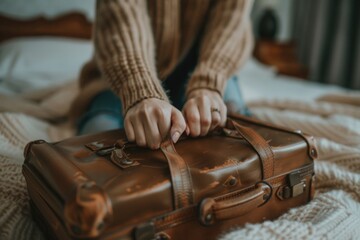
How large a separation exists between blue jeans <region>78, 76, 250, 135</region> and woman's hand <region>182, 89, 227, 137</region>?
24 cm

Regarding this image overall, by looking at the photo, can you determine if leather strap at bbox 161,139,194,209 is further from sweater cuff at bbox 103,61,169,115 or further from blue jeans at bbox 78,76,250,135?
blue jeans at bbox 78,76,250,135

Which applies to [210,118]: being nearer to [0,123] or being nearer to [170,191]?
[170,191]

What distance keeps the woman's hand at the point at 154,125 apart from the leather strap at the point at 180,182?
57 millimetres

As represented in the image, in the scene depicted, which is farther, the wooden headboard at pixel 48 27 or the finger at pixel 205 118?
the wooden headboard at pixel 48 27

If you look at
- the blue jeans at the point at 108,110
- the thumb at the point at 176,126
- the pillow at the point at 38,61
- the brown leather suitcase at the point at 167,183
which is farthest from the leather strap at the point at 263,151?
the pillow at the point at 38,61

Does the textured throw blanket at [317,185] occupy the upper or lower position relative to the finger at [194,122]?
lower

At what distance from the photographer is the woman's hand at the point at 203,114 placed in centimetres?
52

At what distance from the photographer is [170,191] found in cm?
40

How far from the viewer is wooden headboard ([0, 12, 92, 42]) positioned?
5.83ft

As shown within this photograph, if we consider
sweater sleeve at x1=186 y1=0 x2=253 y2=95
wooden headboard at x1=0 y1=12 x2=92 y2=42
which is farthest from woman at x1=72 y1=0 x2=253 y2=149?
wooden headboard at x1=0 y1=12 x2=92 y2=42

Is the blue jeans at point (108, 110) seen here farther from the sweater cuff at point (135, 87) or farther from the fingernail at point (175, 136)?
the fingernail at point (175, 136)

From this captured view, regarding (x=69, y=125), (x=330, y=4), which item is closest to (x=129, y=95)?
(x=69, y=125)

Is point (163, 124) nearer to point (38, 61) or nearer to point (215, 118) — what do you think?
point (215, 118)

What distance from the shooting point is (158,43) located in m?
0.89
